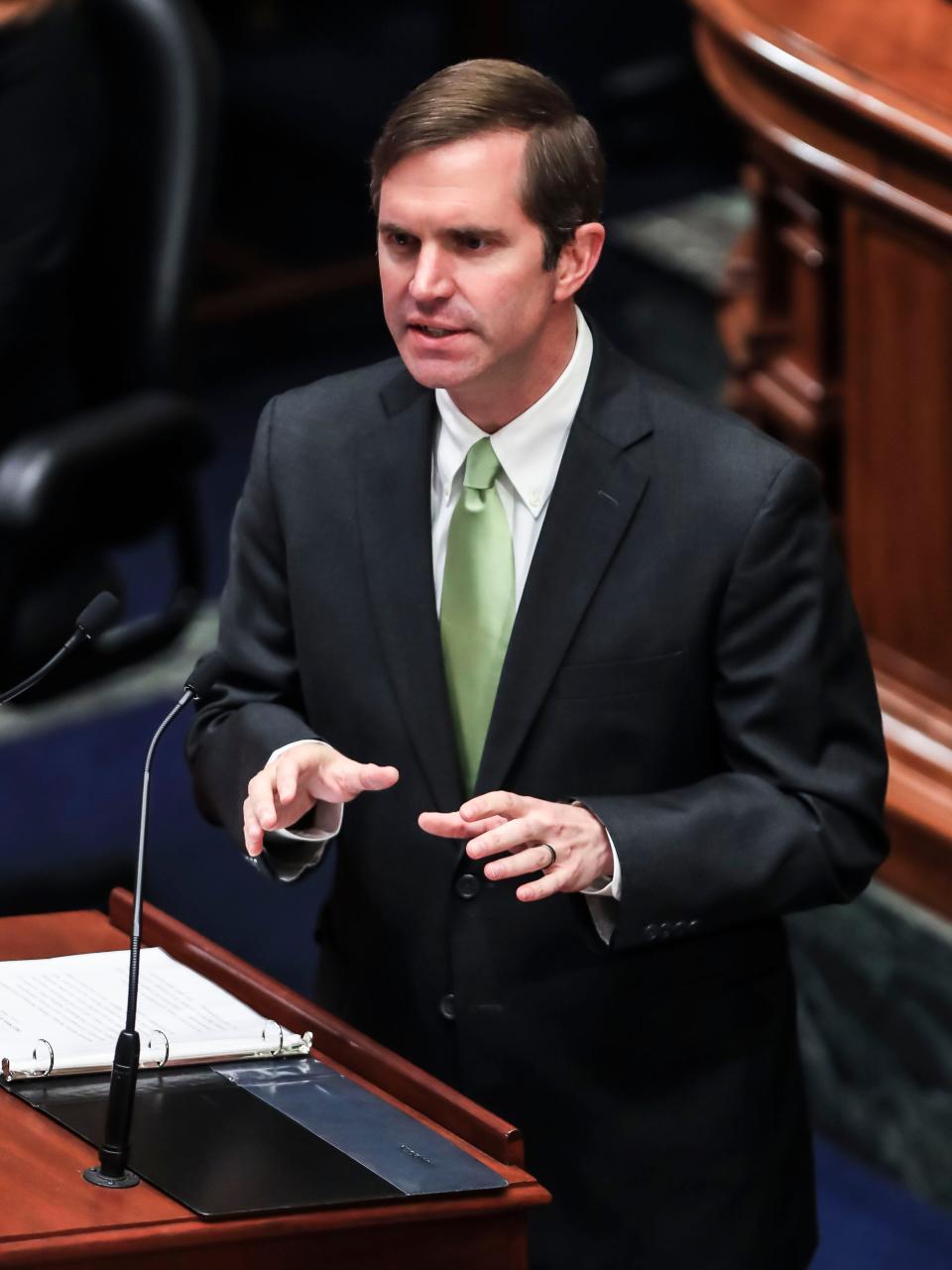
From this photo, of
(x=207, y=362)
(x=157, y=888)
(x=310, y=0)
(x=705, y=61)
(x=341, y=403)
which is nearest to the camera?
(x=341, y=403)

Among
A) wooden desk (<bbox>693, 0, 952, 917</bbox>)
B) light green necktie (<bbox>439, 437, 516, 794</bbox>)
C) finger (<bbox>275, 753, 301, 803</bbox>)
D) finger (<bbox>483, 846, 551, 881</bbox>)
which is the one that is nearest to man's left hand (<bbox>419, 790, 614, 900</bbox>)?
finger (<bbox>483, 846, 551, 881</bbox>)

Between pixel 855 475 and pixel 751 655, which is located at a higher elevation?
pixel 751 655

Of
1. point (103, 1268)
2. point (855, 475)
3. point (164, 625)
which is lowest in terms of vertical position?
point (164, 625)

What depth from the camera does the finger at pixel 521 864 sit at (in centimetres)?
164

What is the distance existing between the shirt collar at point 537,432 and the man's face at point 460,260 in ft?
0.33

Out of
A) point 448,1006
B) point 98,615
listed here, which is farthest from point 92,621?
point 448,1006

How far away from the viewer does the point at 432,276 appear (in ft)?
5.62

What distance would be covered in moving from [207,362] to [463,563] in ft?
12.6

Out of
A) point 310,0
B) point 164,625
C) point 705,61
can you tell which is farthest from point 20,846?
point 310,0

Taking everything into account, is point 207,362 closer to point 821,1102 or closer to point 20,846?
point 20,846

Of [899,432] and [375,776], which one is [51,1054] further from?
[899,432]

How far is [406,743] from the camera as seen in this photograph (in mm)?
1918

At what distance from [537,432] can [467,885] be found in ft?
1.19

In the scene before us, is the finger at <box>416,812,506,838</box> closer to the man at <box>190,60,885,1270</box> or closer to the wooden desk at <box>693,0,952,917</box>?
the man at <box>190,60,885,1270</box>
